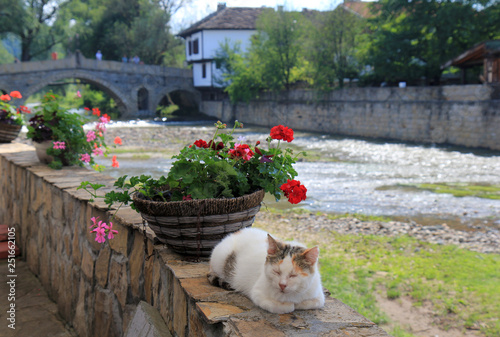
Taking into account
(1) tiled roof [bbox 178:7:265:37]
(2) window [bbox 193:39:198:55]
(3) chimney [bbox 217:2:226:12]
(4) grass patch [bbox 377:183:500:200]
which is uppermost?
(3) chimney [bbox 217:2:226:12]

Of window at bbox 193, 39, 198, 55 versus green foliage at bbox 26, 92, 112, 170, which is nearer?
green foliage at bbox 26, 92, 112, 170

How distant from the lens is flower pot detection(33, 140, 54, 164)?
478 centimetres

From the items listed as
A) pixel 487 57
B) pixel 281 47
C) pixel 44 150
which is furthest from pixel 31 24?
pixel 44 150

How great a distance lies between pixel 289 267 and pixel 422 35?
72.5 feet

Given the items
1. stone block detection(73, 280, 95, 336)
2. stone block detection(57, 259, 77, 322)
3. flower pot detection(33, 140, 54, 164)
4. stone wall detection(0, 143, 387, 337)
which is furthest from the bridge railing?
stone block detection(73, 280, 95, 336)

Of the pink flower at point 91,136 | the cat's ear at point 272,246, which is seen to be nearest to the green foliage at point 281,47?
the pink flower at point 91,136

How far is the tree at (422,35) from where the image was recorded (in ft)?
65.0

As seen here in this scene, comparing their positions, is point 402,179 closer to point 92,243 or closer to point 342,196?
point 342,196

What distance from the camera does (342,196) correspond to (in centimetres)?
1071

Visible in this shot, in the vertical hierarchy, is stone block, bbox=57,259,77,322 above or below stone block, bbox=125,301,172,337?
below

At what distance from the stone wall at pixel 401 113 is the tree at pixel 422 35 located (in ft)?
4.96

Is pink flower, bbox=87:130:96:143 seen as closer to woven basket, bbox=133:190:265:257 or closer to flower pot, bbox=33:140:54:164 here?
flower pot, bbox=33:140:54:164

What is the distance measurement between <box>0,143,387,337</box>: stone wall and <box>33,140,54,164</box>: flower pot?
0.13 m

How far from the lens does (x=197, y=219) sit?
2074 millimetres
